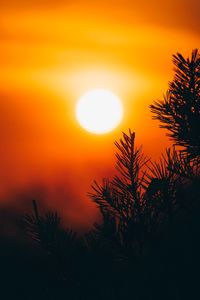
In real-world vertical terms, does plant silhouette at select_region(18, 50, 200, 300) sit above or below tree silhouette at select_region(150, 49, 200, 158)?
below

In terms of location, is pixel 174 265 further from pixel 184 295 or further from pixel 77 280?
pixel 77 280

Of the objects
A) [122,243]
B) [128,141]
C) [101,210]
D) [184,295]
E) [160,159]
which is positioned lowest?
[184,295]

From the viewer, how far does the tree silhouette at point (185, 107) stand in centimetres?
213

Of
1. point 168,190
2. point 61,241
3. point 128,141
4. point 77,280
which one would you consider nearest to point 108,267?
point 77,280

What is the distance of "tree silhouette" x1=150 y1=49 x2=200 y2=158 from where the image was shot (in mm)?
2129

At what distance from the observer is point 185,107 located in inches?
84.6

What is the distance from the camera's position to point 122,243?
2.12 m

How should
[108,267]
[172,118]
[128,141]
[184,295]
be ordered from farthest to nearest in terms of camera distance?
[128,141] → [172,118] → [108,267] → [184,295]

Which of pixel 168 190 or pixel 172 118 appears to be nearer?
pixel 168 190

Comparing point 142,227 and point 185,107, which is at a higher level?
point 185,107

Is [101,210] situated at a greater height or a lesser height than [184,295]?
greater

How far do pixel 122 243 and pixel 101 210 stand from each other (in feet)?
0.81

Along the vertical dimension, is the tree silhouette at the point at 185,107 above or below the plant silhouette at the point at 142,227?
above

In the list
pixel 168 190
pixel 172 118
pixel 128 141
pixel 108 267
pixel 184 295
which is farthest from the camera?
pixel 128 141
